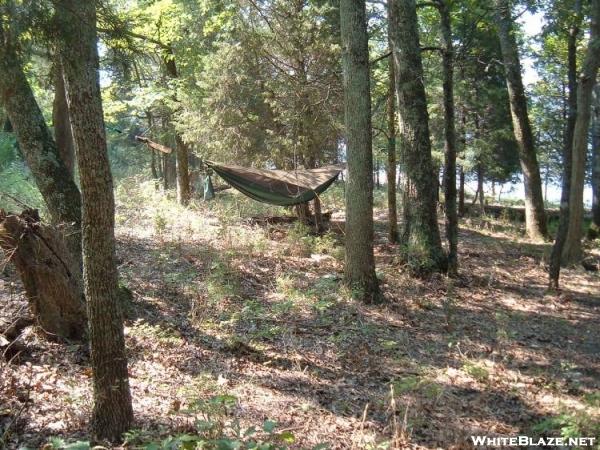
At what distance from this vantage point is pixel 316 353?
3.64 metres

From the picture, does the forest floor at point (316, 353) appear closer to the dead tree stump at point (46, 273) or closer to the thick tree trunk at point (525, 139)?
the dead tree stump at point (46, 273)

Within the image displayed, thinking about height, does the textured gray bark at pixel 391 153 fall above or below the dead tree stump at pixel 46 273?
above

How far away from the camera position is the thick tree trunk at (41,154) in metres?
3.25

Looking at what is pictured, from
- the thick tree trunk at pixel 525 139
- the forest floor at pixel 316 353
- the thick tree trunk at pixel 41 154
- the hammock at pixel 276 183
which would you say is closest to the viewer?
the forest floor at pixel 316 353

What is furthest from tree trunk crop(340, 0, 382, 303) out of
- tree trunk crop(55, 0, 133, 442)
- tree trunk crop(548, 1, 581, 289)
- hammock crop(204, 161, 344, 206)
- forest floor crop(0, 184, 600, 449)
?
tree trunk crop(55, 0, 133, 442)

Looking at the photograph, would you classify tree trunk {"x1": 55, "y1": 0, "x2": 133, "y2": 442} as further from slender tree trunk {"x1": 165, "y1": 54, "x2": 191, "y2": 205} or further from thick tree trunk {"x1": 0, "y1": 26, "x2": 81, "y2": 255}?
slender tree trunk {"x1": 165, "y1": 54, "x2": 191, "y2": 205}

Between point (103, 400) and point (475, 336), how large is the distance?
317 cm

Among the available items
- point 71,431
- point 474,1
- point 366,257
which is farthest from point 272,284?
point 474,1

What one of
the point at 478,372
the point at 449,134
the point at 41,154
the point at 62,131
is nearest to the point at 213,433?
the point at 478,372

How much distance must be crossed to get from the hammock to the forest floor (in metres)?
0.58

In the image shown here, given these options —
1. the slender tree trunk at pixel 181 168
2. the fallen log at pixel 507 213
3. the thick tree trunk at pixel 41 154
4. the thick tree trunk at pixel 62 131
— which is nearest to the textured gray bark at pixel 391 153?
the thick tree trunk at pixel 62 131

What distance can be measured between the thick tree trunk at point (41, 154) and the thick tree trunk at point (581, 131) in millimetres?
5537

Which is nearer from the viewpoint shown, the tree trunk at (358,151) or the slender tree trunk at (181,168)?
the tree trunk at (358,151)

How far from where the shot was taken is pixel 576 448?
229cm
